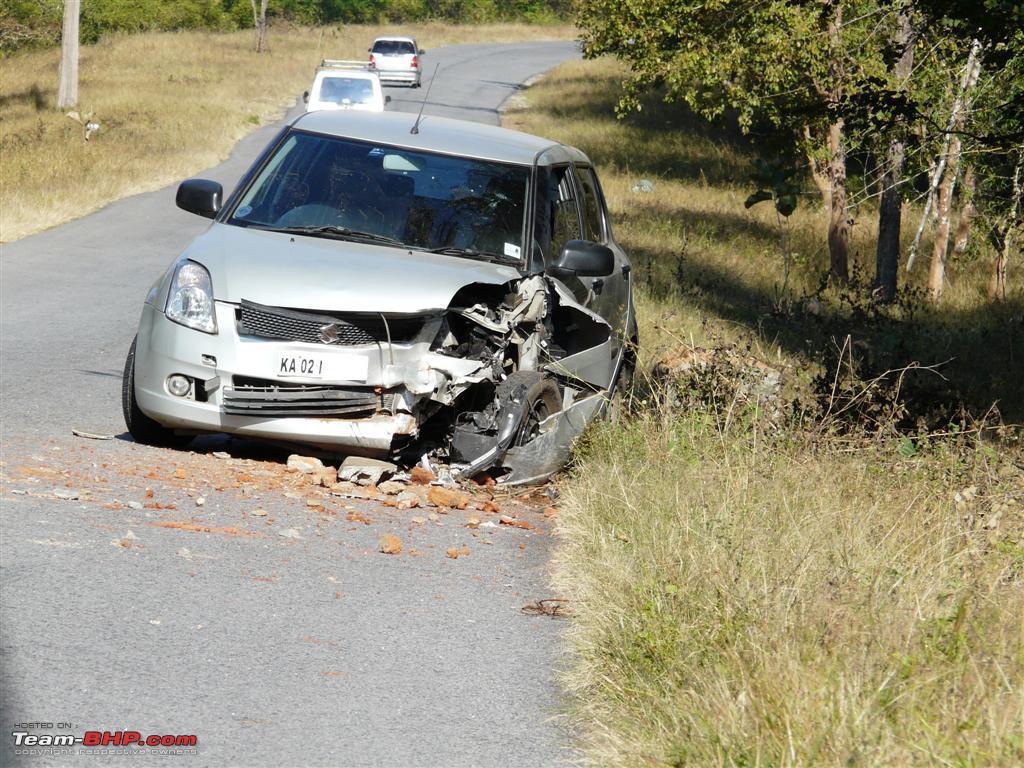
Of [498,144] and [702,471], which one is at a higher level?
[498,144]

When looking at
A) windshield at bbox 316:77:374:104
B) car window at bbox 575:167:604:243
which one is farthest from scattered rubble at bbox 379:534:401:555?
windshield at bbox 316:77:374:104

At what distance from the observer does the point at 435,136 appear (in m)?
8.44

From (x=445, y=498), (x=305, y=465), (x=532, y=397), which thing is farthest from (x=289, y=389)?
(x=532, y=397)

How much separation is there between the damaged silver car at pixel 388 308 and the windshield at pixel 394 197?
1 centimetres

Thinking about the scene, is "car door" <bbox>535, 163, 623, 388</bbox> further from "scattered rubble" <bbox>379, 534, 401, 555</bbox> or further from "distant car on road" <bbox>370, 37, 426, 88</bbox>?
"distant car on road" <bbox>370, 37, 426, 88</bbox>

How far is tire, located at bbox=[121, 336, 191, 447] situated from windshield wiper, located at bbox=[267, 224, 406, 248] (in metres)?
1.11

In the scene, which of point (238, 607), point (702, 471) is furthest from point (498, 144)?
point (238, 607)

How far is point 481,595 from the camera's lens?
5.66 metres

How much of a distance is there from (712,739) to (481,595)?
2035 millimetres

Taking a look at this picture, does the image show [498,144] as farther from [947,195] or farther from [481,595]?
[947,195]

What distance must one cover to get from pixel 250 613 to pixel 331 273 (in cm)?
249

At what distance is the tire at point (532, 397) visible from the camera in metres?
7.38

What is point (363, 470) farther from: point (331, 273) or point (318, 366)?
point (331, 273)

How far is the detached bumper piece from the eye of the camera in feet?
22.7
